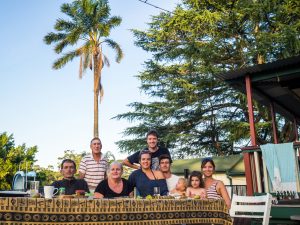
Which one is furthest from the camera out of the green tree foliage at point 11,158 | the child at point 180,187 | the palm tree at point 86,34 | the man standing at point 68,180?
the palm tree at point 86,34

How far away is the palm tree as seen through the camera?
71.5 feet

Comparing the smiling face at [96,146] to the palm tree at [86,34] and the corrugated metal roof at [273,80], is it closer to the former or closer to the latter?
the corrugated metal roof at [273,80]

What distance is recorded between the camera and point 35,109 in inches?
1067

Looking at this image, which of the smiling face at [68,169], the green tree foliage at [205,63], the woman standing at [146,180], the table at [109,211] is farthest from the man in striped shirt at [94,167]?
the green tree foliage at [205,63]

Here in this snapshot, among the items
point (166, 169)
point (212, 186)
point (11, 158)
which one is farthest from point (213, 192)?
point (11, 158)

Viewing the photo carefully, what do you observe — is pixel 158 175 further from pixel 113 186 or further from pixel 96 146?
pixel 96 146

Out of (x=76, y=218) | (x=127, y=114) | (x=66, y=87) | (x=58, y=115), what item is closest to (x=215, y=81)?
(x=127, y=114)

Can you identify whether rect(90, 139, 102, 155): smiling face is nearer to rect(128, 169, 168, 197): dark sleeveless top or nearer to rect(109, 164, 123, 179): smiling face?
rect(128, 169, 168, 197): dark sleeveless top

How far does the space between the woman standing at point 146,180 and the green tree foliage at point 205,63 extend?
504 inches

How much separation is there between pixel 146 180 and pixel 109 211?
1.36 m

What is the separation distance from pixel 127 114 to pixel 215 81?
17.7ft

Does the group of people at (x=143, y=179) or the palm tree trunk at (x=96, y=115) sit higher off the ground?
the palm tree trunk at (x=96, y=115)

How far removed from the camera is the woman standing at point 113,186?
3785 millimetres

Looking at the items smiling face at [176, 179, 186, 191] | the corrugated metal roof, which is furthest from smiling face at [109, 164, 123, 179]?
the corrugated metal roof
